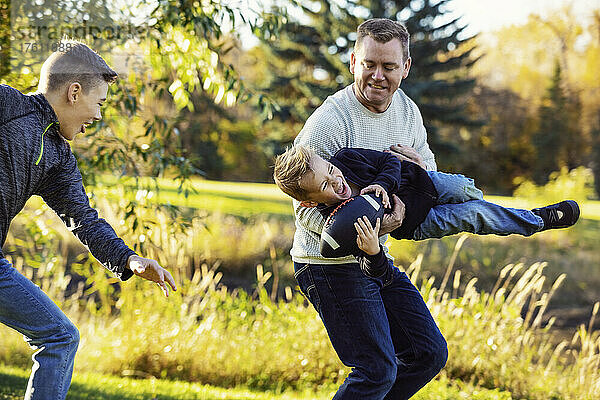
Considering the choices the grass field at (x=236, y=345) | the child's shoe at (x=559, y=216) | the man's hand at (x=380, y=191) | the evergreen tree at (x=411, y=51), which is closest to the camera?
the man's hand at (x=380, y=191)

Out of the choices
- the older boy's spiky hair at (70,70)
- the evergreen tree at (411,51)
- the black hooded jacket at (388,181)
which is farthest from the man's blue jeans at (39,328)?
the evergreen tree at (411,51)

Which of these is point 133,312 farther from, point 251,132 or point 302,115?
point 251,132

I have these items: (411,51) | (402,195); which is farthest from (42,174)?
(411,51)

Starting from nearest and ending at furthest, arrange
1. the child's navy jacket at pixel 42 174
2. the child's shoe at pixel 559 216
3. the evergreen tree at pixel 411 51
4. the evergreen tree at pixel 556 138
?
the child's navy jacket at pixel 42 174 → the child's shoe at pixel 559 216 → the evergreen tree at pixel 411 51 → the evergreen tree at pixel 556 138

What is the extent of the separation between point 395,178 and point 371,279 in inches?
17.6

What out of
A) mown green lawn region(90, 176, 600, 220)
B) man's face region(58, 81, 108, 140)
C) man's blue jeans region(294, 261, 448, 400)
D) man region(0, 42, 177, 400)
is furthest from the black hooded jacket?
mown green lawn region(90, 176, 600, 220)

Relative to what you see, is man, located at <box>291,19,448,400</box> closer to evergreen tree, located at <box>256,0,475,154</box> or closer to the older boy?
the older boy

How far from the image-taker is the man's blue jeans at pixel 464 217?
113 inches

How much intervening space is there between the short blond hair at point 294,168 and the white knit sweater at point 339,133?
14cm

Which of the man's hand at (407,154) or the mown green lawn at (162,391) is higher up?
the man's hand at (407,154)

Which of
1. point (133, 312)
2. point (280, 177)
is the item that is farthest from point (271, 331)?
point (280, 177)

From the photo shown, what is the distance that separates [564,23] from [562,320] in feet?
68.6

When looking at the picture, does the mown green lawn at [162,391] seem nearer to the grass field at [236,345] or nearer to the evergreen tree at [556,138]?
the grass field at [236,345]

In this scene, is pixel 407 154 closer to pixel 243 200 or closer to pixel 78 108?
pixel 78 108
